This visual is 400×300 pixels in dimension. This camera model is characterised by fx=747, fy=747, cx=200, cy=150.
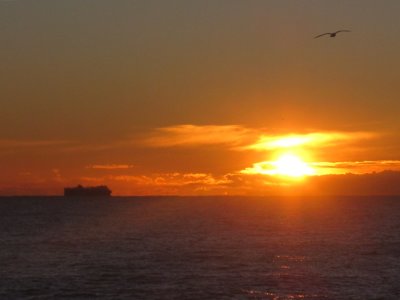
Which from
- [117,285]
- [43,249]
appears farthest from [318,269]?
[43,249]

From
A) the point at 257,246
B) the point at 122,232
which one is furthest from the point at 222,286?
the point at 122,232

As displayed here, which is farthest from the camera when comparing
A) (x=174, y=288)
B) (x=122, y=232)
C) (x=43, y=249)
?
(x=122, y=232)

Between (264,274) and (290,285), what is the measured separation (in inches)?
303

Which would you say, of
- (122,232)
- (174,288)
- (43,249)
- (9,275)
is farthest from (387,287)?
(122,232)

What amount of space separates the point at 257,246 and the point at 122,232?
46.8 meters

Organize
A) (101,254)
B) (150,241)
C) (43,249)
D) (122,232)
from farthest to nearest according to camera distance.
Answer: (122,232) → (150,241) → (43,249) → (101,254)

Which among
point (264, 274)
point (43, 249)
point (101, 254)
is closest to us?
point (264, 274)

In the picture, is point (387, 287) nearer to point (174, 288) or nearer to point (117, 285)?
point (174, 288)

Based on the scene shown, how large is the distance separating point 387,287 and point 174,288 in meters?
21.5

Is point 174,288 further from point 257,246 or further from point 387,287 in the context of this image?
point 257,246

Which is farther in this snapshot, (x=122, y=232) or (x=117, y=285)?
(x=122, y=232)

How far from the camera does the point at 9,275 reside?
84500 millimetres

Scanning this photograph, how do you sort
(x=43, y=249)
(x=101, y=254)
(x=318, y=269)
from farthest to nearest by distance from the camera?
(x=43, y=249) < (x=101, y=254) < (x=318, y=269)

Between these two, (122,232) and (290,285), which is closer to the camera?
(290,285)
